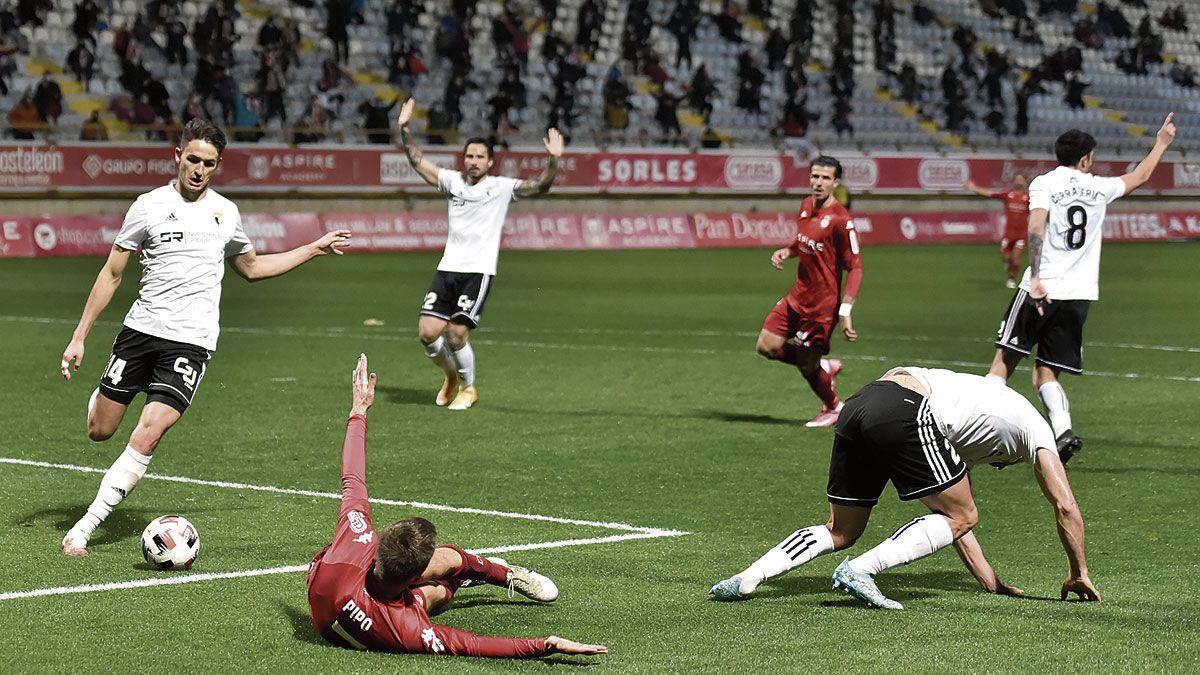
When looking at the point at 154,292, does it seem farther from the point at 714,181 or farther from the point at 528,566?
the point at 714,181

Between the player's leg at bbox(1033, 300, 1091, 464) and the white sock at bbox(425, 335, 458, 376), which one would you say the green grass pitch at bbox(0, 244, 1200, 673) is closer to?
the white sock at bbox(425, 335, 458, 376)

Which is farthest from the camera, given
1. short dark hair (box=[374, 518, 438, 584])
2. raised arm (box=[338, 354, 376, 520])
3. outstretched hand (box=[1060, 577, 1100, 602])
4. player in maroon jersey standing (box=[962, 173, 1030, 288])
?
player in maroon jersey standing (box=[962, 173, 1030, 288])

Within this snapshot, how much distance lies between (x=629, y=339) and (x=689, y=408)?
568 centimetres

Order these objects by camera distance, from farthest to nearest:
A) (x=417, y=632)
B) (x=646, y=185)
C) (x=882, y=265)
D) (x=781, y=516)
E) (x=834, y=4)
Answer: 1. (x=834, y=4)
2. (x=646, y=185)
3. (x=882, y=265)
4. (x=781, y=516)
5. (x=417, y=632)

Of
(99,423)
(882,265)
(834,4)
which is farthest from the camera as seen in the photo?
(834,4)

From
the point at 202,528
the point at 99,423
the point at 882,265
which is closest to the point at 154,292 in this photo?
the point at 99,423

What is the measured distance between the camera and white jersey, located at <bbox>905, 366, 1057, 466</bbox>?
7.28 metres

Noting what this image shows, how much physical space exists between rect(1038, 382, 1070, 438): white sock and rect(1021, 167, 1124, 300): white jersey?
64 cm

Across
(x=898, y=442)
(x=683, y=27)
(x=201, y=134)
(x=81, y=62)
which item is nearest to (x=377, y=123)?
(x=81, y=62)

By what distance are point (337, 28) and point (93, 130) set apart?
7515mm

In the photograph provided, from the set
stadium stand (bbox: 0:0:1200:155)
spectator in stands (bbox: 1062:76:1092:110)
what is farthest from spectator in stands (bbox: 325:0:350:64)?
spectator in stands (bbox: 1062:76:1092:110)

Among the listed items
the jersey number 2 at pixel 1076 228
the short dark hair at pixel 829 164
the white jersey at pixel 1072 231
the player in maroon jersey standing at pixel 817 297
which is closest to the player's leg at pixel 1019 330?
the white jersey at pixel 1072 231

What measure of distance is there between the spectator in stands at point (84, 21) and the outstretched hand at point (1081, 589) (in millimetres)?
31080

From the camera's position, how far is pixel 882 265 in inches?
1329
